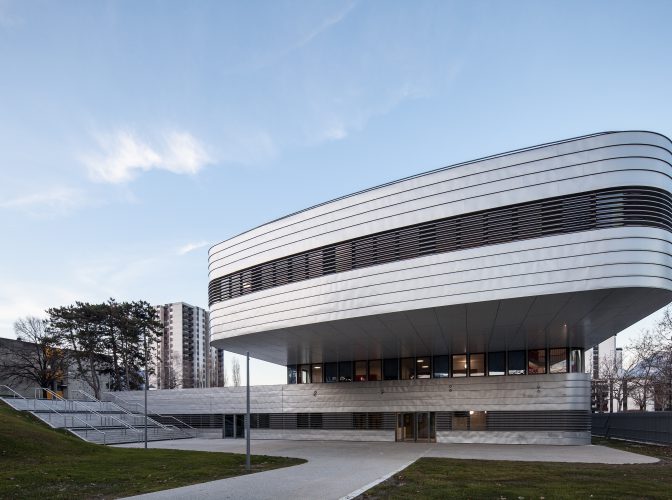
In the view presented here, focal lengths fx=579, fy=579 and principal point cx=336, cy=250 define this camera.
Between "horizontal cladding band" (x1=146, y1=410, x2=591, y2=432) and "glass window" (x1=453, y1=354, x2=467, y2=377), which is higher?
"glass window" (x1=453, y1=354, x2=467, y2=377)

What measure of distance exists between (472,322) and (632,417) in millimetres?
17042

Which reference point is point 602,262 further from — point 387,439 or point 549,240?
point 387,439

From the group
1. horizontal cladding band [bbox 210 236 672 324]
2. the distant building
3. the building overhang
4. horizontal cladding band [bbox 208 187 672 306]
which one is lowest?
the distant building

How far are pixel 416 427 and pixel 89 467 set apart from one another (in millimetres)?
20564

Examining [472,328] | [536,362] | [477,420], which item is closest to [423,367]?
[477,420]

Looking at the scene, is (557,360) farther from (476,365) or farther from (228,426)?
(228,426)

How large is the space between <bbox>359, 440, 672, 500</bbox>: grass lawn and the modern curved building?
5.81m

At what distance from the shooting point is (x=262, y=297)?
3019 cm

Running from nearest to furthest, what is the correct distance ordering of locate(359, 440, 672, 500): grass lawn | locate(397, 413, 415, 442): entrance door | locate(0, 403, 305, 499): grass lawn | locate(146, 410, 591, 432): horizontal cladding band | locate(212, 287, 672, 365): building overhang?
locate(359, 440, 672, 500): grass lawn, locate(0, 403, 305, 499): grass lawn, locate(212, 287, 672, 365): building overhang, locate(146, 410, 591, 432): horizontal cladding band, locate(397, 413, 415, 442): entrance door

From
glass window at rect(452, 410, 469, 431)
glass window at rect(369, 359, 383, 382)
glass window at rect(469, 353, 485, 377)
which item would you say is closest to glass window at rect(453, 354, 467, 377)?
glass window at rect(469, 353, 485, 377)

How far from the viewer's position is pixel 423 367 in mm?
35594

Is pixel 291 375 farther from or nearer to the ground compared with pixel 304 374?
nearer to the ground

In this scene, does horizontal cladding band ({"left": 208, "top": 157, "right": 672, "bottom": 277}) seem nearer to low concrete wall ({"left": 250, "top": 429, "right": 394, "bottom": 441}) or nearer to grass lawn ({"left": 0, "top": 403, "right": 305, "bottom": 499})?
grass lawn ({"left": 0, "top": 403, "right": 305, "bottom": 499})

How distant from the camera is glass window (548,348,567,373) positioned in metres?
32.3
